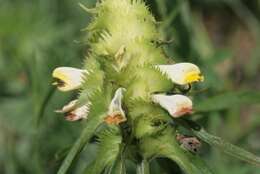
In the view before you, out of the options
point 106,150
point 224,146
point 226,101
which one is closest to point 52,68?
point 226,101

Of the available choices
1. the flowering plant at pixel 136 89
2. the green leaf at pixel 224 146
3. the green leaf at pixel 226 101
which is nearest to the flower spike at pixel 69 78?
the flowering plant at pixel 136 89

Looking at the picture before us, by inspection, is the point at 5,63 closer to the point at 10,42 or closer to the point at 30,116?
the point at 10,42

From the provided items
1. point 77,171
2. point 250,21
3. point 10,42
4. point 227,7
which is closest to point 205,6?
point 227,7

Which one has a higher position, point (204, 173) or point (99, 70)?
point (99, 70)

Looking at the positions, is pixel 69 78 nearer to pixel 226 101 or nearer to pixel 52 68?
pixel 226 101

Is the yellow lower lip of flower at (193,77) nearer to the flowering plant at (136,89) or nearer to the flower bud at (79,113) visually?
the flowering plant at (136,89)

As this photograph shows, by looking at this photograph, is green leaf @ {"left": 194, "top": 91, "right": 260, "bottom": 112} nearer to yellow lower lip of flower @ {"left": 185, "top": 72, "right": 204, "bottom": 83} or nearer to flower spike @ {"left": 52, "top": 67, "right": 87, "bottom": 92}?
yellow lower lip of flower @ {"left": 185, "top": 72, "right": 204, "bottom": 83}
